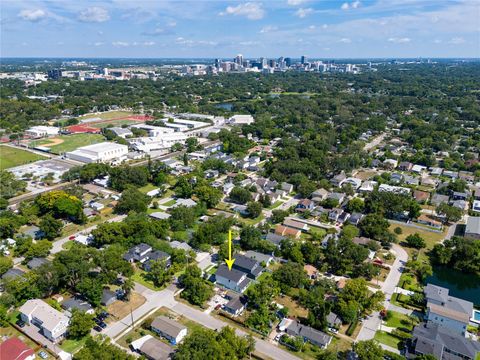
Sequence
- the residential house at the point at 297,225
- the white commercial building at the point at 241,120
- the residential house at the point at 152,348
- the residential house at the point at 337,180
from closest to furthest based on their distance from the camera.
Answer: the residential house at the point at 152,348 < the residential house at the point at 297,225 < the residential house at the point at 337,180 < the white commercial building at the point at 241,120

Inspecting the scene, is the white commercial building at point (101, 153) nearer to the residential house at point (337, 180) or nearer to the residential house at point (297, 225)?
the residential house at point (297, 225)

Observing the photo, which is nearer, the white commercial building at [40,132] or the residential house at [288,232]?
the residential house at [288,232]

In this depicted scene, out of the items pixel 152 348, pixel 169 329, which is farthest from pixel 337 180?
pixel 152 348

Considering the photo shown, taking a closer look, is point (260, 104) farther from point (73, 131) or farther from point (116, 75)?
point (116, 75)

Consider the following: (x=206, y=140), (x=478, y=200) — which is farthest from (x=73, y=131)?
(x=478, y=200)

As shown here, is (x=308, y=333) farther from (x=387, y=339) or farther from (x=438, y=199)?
(x=438, y=199)

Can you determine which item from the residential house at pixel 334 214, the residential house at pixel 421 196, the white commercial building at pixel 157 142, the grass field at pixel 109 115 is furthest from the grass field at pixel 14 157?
the residential house at pixel 421 196

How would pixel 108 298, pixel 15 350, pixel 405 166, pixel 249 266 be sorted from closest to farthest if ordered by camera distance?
pixel 15 350 < pixel 108 298 < pixel 249 266 < pixel 405 166
